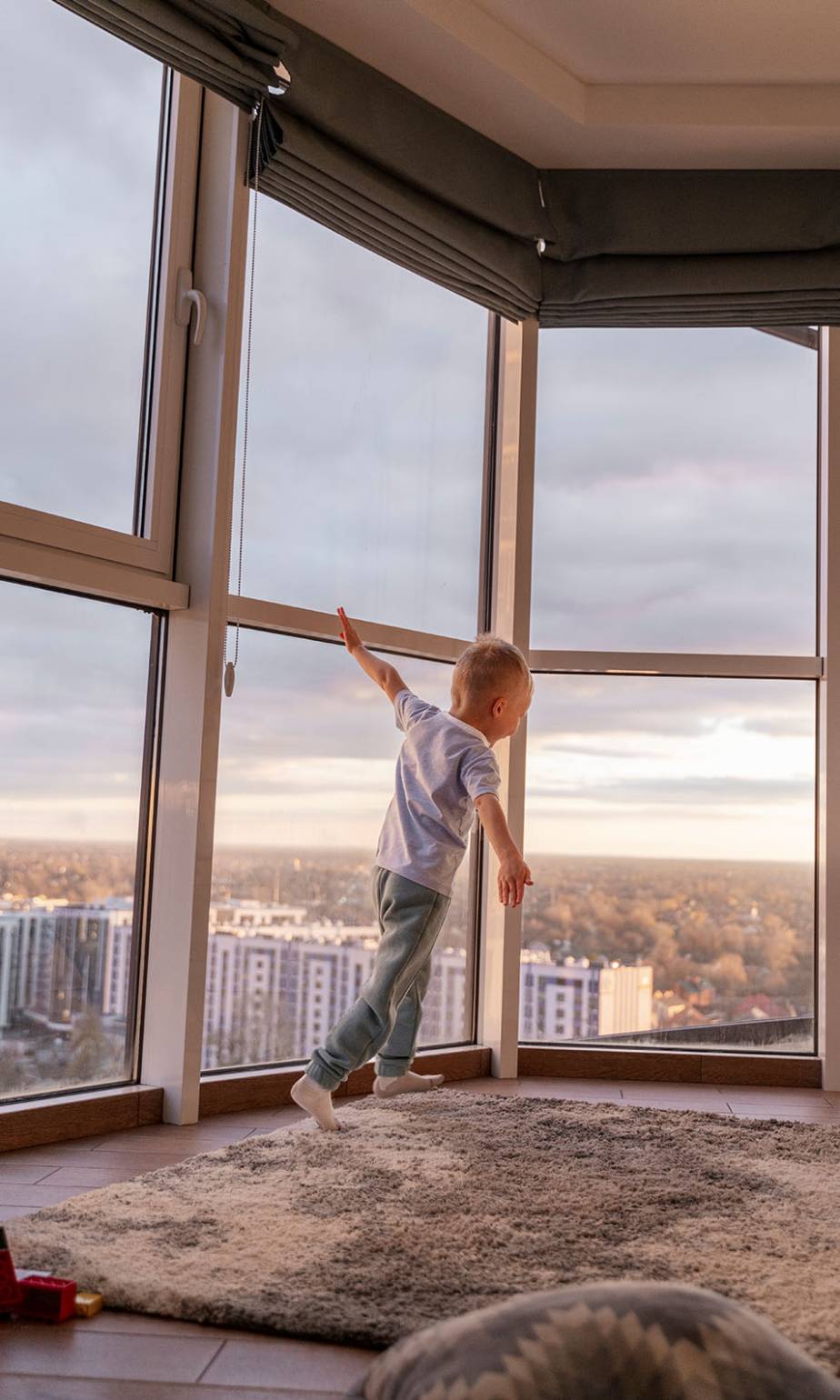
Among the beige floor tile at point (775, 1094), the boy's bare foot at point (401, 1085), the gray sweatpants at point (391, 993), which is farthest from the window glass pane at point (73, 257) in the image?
the beige floor tile at point (775, 1094)

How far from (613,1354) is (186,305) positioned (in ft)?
7.98

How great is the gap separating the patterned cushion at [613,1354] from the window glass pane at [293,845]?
1.87 metres

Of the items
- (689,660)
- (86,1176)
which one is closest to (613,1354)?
(86,1176)

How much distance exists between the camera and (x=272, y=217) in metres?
3.01

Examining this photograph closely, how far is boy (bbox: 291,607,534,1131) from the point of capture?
7.89ft

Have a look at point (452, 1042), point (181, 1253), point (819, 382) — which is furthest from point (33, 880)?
point (819, 382)

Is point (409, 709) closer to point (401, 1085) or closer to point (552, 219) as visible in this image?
point (401, 1085)

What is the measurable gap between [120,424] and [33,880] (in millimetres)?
1008

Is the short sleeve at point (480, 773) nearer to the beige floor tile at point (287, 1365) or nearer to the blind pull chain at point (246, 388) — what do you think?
the blind pull chain at point (246, 388)

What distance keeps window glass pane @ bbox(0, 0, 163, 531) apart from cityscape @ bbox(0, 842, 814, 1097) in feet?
2.60

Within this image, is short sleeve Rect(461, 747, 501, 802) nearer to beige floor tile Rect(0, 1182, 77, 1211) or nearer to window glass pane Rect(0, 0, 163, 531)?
window glass pane Rect(0, 0, 163, 531)

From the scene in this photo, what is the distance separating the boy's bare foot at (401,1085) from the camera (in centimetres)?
269

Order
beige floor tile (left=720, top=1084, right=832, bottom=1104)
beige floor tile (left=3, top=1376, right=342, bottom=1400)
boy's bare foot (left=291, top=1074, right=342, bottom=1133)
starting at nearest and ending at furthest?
beige floor tile (left=3, top=1376, right=342, bottom=1400) < boy's bare foot (left=291, top=1074, right=342, bottom=1133) < beige floor tile (left=720, top=1084, right=832, bottom=1104)

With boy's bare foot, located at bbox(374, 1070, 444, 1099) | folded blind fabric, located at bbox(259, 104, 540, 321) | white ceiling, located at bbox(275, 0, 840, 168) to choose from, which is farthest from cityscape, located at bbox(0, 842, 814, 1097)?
white ceiling, located at bbox(275, 0, 840, 168)
